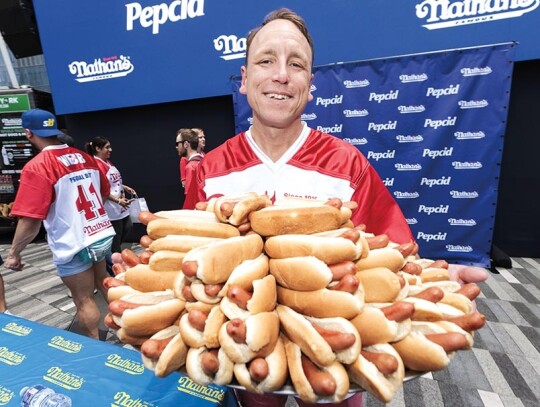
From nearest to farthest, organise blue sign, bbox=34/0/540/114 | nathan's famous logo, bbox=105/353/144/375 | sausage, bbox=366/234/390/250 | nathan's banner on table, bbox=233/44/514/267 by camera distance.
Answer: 1. sausage, bbox=366/234/390/250
2. nathan's famous logo, bbox=105/353/144/375
3. blue sign, bbox=34/0/540/114
4. nathan's banner on table, bbox=233/44/514/267

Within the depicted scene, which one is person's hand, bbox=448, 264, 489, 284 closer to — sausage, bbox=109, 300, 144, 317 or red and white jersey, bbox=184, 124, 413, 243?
red and white jersey, bbox=184, 124, 413, 243

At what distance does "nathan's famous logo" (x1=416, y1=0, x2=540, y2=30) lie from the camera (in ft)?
10.9

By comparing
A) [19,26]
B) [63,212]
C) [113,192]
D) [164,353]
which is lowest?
[113,192]

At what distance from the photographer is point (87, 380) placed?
1.14 m

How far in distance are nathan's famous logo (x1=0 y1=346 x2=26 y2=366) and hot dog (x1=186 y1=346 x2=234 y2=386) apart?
3.63ft

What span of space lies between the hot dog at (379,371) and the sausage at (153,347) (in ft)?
1.35

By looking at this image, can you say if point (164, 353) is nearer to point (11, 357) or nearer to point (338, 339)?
point (338, 339)

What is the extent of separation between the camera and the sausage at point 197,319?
625 mm

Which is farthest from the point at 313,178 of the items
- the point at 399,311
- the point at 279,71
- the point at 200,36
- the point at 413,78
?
the point at 200,36

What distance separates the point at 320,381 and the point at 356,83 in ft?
13.2

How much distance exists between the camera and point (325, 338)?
0.61 m

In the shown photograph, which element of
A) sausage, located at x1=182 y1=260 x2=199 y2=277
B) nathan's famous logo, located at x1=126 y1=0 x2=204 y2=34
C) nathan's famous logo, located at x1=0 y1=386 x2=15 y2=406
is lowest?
nathan's famous logo, located at x1=0 y1=386 x2=15 y2=406

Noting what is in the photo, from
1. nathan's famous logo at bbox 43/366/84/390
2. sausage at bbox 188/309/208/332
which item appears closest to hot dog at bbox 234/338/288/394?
sausage at bbox 188/309/208/332

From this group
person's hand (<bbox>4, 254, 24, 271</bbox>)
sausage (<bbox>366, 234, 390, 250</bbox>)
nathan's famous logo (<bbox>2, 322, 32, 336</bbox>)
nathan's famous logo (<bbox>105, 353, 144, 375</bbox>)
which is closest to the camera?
sausage (<bbox>366, 234, 390, 250</bbox>)
